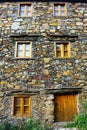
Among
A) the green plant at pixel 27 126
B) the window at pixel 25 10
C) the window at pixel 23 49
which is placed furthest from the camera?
the window at pixel 25 10

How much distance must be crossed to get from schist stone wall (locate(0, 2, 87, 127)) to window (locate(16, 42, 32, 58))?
27 centimetres

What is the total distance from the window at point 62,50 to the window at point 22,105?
10.8ft

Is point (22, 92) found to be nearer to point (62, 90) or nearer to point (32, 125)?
point (32, 125)

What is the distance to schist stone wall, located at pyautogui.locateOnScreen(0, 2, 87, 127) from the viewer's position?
13023 mm

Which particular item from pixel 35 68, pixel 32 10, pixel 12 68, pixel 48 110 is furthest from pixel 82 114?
pixel 32 10

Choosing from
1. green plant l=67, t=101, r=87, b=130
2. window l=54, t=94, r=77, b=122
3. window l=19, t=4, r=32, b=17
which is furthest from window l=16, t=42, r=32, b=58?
green plant l=67, t=101, r=87, b=130

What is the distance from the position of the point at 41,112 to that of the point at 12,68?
3.14 meters

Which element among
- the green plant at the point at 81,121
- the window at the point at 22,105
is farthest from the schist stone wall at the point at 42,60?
the green plant at the point at 81,121

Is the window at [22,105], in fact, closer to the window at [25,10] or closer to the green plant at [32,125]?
the green plant at [32,125]

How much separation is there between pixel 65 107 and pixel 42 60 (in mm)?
3122

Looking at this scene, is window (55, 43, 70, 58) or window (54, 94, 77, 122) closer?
window (54, 94, 77, 122)

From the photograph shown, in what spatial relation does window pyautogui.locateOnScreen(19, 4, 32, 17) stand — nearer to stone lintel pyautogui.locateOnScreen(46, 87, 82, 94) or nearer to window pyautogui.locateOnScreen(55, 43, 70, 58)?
window pyautogui.locateOnScreen(55, 43, 70, 58)

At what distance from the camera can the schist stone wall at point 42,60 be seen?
13023mm

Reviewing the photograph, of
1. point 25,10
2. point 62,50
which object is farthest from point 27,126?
point 25,10
